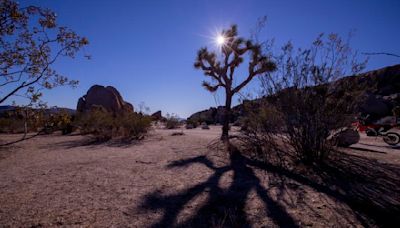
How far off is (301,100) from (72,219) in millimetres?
3887

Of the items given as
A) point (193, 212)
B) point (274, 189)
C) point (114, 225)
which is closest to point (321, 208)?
point (274, 189)

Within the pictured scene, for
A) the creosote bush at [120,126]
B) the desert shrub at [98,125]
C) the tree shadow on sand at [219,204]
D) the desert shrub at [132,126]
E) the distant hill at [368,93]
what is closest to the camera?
the tree shadow on sand at [219,204]

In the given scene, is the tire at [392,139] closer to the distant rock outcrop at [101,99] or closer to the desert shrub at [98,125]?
the desert shrub at [98,125]

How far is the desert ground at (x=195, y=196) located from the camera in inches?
99.7

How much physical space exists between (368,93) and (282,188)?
6.64 metres

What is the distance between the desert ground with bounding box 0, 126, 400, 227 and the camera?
2531 mm

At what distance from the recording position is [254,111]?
5.80 meters

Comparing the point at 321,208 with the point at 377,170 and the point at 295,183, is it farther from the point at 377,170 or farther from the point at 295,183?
the point at 377,170

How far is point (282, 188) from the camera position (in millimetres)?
3471

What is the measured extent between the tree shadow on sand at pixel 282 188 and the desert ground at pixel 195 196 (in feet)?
0.04

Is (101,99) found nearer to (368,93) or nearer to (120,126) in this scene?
(120,126)

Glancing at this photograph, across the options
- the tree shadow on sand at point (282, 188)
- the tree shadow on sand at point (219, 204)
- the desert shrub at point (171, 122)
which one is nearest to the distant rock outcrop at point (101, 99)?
the desert shrub at point (171, 122)

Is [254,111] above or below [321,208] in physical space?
above

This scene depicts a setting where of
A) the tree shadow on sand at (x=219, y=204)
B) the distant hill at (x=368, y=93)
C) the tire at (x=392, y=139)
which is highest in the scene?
A: the distant hill at (x=368, y=93)
